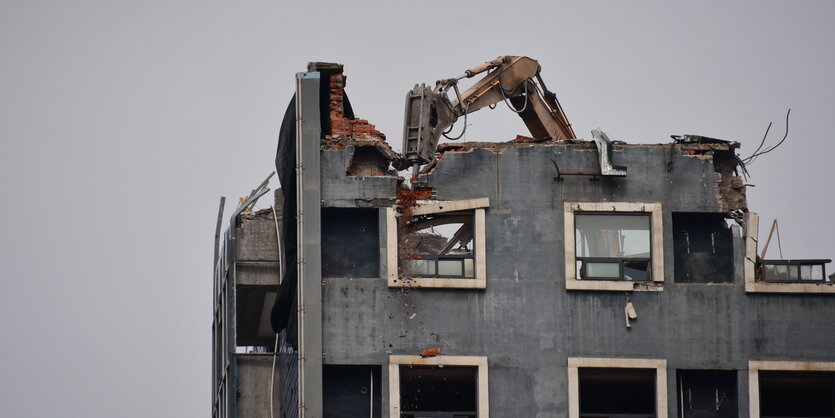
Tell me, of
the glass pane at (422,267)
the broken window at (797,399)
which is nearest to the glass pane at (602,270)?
the glass pane at (422,267)

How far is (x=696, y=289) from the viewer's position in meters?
51.2

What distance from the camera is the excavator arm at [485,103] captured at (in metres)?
53.0

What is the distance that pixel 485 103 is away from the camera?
185 ft

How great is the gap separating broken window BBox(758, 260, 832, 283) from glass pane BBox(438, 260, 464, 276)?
7.41 meters

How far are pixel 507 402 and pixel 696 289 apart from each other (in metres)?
5.46

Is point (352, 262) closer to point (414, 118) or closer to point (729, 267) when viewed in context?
point (414, 118)

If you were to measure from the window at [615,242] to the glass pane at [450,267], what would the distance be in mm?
2582

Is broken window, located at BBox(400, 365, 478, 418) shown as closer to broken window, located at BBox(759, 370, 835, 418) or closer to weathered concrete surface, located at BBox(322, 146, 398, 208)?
weathered concrete surface, located at BBox(322, 146, 398, 208)

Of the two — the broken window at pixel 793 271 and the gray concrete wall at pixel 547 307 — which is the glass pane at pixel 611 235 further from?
the broken window at pixel 793 271

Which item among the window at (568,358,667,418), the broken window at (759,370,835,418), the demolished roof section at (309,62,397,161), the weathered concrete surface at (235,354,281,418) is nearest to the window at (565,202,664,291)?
the window at (568,358,667,418)

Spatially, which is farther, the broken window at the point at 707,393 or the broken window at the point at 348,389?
the broken window at the point at 707,393

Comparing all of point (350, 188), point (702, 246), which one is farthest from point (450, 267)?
point (702, 246)

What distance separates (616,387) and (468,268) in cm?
480

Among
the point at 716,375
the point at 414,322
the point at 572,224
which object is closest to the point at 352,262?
the point at 414,322
